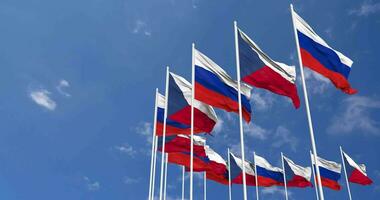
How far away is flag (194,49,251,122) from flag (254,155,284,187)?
16.1m

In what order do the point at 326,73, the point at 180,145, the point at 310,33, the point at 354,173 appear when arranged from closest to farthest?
the point at 326,73, the point at 310,33, the point at 180,145, the point at 354,173

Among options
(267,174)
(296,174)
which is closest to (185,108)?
(267,174)

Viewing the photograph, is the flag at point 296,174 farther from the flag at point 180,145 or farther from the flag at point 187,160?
the flag at point 180,145

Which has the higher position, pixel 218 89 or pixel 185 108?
pixel 185 108

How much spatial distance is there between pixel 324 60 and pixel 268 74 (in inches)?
90.5

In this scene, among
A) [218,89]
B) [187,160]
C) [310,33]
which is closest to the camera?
[310,33]

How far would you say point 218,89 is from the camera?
1778 centimetres

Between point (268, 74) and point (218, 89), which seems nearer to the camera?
point (268, 74)

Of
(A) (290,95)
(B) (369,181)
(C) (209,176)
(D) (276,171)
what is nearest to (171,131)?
(A) (290,95)

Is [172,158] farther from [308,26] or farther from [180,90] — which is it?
[308,26]

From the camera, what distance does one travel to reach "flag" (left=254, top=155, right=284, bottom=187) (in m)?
33.3

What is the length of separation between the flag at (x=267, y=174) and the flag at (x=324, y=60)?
18295 millimetres

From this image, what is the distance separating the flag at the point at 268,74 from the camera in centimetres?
1579

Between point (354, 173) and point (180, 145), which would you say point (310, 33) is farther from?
point (354, 173)
